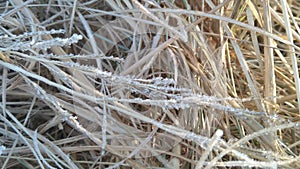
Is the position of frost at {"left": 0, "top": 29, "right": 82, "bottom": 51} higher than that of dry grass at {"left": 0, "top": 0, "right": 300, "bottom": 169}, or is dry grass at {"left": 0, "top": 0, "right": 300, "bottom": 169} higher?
frost at {"left": 0, "top": 29, "right": 82, "bottom": 51}

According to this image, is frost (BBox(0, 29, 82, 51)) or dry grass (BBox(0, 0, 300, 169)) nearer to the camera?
frost (BBox(0, 29, 82, 51))

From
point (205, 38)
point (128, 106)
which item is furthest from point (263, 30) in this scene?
point (128, 106)

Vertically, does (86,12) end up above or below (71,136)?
above

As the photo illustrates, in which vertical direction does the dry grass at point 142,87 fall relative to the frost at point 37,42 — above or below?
below

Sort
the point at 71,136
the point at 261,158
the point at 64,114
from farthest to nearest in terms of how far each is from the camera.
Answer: the point at 71,136 → the point at 261,158 → the point at 64,114

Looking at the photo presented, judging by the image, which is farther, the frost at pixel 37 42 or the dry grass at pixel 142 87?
the dry grass at pixel 142 87

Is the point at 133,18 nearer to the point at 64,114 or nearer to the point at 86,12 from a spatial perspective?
the point at 86,12

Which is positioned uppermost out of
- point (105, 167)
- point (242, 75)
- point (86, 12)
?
point (86, 12)

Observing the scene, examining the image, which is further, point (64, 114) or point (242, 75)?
point (242, 75)
